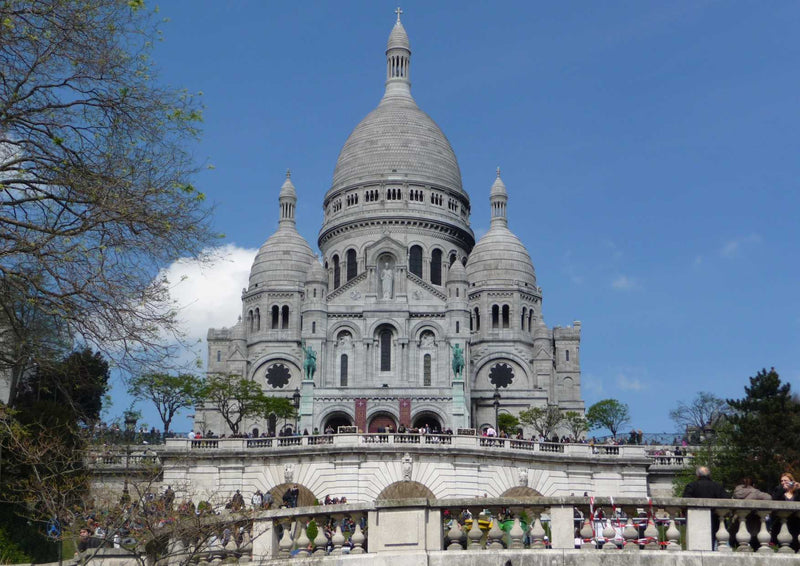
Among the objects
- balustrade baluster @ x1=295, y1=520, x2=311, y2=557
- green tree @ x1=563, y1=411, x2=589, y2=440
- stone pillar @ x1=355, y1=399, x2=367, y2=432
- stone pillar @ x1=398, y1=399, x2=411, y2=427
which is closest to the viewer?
balustrade baluster @ x1=295, y1=520, x2=311, y2=557

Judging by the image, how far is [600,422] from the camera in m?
85.6

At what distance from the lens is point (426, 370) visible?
280 ft

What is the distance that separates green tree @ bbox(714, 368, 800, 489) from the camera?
132ft

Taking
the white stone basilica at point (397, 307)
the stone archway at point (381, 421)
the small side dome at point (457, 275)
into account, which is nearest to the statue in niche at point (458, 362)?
the white stone basilica at point (397, 307)

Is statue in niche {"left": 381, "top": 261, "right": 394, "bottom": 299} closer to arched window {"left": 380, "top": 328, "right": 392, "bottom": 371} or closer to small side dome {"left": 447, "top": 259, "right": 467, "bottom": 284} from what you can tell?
arched window {"left": 380, "top": 328, "right": 392, "bottom": 371}

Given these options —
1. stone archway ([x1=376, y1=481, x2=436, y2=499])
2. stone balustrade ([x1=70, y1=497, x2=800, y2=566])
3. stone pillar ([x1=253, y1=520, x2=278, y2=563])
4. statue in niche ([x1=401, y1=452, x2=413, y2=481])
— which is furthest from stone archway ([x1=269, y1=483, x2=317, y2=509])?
stone balustrade ([x1=70, y1=497, x2=800, y2=566])

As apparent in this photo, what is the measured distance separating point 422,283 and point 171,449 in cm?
4541

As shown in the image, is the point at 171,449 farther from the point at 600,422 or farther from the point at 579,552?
the point at 600,422

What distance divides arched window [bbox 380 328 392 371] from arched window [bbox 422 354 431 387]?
7.99 feet

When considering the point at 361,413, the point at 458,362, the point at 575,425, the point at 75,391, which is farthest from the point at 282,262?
the point at 75,391

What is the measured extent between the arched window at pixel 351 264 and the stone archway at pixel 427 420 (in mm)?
19866

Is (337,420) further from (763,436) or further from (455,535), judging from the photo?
(455,535)

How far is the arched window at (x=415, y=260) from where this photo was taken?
98000 mm

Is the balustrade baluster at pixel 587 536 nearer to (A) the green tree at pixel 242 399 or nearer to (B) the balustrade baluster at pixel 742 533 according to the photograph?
(B) the balustrade baluster at pixel 742 533
